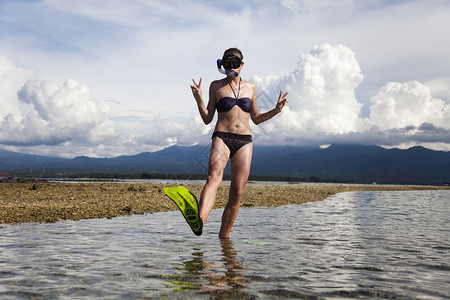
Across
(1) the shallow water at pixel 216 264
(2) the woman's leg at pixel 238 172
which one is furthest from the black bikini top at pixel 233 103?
(1) the shallow water at pixel 216 264

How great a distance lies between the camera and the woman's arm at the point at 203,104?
6723 millimetres

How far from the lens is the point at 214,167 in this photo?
21.9 ft

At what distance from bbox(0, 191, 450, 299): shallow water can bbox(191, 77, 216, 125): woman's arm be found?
2.40 meters

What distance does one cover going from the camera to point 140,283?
14.3 ft

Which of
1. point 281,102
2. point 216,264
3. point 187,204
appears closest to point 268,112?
point 281,102

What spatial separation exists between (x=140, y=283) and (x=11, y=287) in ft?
4.55

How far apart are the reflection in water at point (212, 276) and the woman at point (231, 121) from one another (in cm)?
111

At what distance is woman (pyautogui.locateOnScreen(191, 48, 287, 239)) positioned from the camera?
6711 mm

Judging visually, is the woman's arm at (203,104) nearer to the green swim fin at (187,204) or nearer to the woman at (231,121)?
the woman at (231,121)

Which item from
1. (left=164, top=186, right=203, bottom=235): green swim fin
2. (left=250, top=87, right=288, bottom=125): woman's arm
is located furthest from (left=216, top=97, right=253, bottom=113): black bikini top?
(left=164, top=186, right=203, bottom=235): green swim fin

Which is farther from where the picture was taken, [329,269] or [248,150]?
[248,150]

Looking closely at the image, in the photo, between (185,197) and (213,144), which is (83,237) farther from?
(213,144)

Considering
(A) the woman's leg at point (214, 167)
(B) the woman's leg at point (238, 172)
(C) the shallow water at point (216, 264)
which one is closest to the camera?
(C) the shallow water at point (216, 264)

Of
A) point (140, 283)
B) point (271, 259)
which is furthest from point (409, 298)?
point (140, 283)
